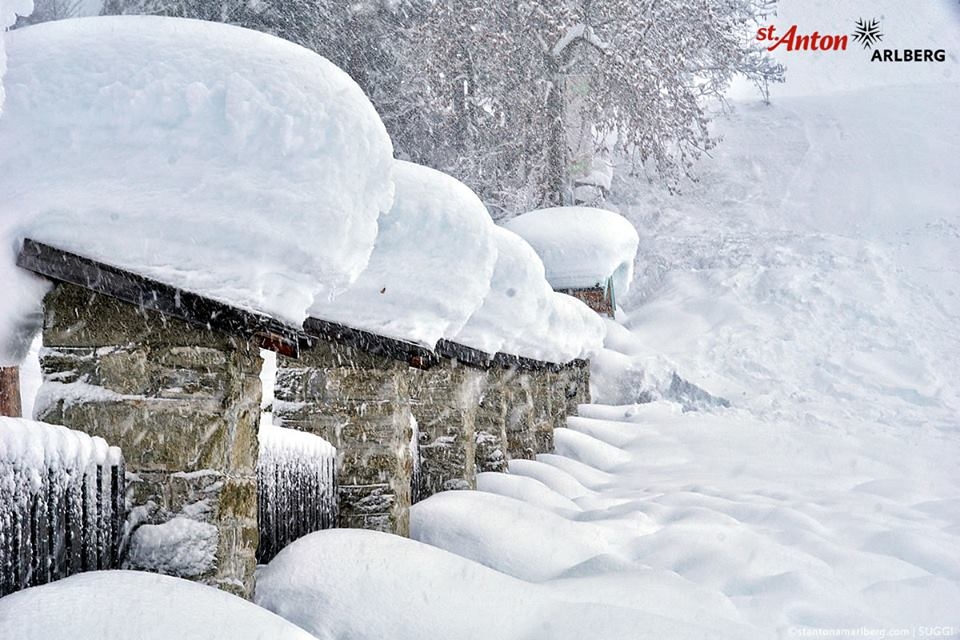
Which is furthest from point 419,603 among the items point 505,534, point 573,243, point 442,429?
point 573,243

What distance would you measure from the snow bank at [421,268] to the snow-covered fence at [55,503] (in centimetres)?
172

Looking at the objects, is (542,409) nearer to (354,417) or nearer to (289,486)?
(354,417)

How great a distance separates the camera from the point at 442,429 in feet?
21.6

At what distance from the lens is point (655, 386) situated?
529 inches

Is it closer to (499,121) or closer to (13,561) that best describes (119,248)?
(13,561)

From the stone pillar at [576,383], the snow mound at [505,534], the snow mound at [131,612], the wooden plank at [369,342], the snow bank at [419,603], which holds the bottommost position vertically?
the stone pillar at [576,383]

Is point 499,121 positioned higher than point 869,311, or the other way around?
point 499,121

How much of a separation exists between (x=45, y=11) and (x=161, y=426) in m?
18.6

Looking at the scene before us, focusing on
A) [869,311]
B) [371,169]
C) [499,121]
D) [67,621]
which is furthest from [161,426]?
[869,311]

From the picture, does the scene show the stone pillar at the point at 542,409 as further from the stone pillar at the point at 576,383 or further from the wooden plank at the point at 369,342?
the wooden plank at the point at 369,342

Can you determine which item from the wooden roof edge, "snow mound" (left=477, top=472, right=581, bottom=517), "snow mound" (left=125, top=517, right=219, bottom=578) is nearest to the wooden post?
"snow mound" (left=125, top=517, right=219, bottom=578)

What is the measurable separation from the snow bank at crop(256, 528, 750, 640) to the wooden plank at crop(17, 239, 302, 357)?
1.14 m

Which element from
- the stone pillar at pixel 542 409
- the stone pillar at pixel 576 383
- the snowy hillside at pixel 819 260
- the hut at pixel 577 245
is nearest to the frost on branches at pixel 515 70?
the hut at pixel 577 245

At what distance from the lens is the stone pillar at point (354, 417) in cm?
519
